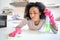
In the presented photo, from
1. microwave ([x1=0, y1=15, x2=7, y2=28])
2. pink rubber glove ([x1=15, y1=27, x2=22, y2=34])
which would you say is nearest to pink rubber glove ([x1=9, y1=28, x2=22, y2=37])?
pink rubber glove ([x1=15, y1=27, x2=22, y2=34])

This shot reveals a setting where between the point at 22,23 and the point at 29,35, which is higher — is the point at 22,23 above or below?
above

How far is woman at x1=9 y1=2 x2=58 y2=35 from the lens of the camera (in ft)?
6.46

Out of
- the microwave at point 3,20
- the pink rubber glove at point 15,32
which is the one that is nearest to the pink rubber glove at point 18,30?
the pink rubber glove at point 15,32

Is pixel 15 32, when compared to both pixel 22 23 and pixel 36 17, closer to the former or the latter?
pixel 22 23

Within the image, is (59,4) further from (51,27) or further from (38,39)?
(38,39)

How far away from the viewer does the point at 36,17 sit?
77.9 inches

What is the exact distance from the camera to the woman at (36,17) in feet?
6.46

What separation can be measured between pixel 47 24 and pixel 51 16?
0.09m

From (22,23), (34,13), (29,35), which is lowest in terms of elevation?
(29,35)

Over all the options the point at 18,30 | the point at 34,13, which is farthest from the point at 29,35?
the point at 34,13

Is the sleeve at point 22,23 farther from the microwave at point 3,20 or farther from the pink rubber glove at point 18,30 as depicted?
the microwave at point 3,20

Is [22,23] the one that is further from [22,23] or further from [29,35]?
[29,35]

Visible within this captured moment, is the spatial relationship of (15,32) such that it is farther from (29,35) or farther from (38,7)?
(38,7)

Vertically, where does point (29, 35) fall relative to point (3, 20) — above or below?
below
